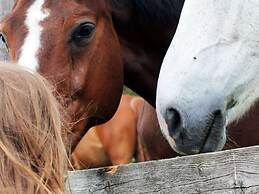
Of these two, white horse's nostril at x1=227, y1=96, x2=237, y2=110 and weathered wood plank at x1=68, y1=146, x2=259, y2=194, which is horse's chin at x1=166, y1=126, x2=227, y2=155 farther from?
weathered wood plank at x1=68, y1=146, x2=259, y2=194

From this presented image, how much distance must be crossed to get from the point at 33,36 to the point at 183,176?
3.99 feet

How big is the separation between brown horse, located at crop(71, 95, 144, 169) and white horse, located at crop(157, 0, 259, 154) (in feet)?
17.7

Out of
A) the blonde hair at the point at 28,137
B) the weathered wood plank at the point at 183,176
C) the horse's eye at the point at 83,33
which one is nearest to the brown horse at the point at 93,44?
the horse's eye at the point at 83,33

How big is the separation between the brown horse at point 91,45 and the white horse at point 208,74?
0.72 metres

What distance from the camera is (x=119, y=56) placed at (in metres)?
3.10

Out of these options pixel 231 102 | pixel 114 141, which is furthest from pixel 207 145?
pixel 114 141

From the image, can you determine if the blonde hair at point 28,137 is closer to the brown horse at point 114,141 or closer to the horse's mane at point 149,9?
the horse's mane at point 149,9

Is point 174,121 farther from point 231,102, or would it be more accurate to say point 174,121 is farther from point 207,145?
point 231,102

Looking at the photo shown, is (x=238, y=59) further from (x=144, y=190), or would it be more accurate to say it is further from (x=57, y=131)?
(x=57, y=131)

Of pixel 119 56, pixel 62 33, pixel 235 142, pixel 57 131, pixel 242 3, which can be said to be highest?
pixel 57 131

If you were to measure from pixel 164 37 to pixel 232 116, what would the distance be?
99cm

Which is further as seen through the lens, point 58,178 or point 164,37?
point 164,37

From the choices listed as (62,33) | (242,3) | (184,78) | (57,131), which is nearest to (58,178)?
(57,131)

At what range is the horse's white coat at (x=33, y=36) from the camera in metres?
2.77
